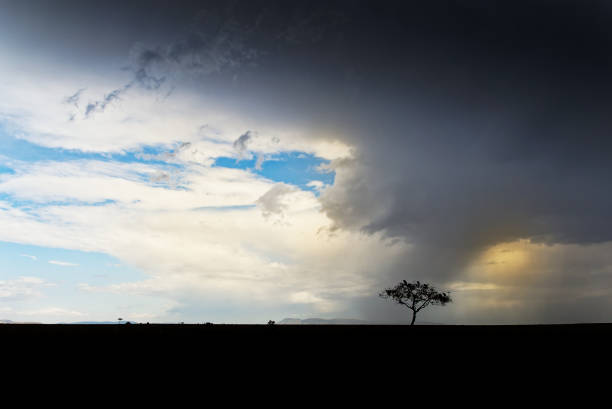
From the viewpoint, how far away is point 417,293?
97625mm
